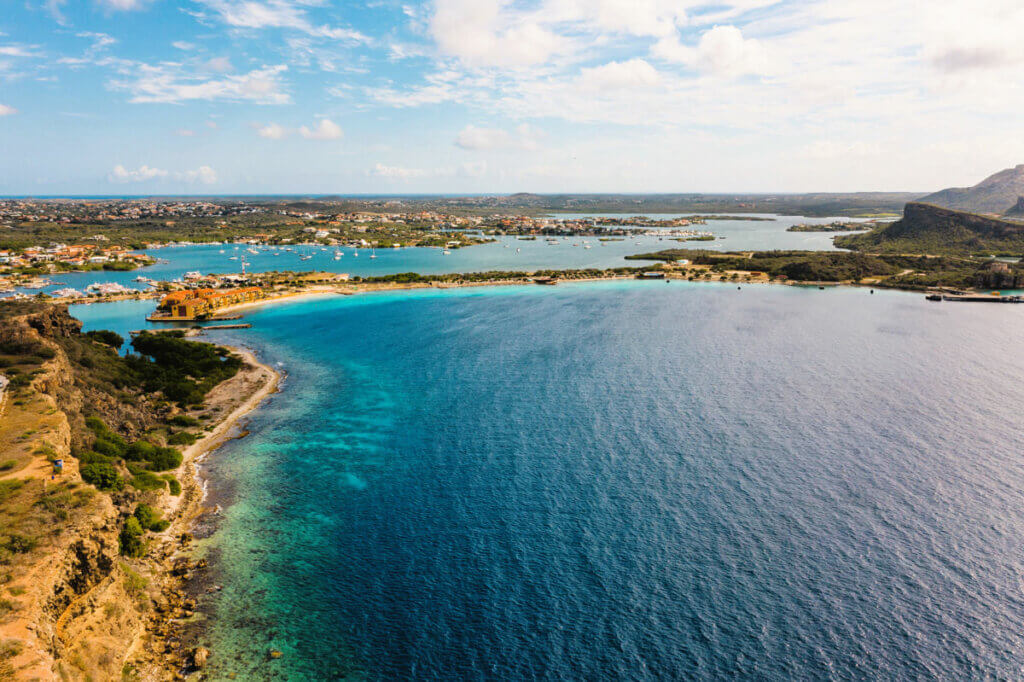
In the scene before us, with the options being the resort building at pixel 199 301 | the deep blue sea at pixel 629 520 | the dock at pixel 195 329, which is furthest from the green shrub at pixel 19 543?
the resort building at pixel 199 301

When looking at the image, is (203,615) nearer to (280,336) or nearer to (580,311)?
(280,336)

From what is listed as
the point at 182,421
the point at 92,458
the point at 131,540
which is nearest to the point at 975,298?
the point at 182,421

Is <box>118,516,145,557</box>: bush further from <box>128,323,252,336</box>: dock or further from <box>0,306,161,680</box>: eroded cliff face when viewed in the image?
<box>128,323,252,336</box>: dock

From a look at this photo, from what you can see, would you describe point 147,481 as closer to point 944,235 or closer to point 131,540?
point 131,540

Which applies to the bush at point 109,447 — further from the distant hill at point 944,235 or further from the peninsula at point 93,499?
the distant hill at point 944,235

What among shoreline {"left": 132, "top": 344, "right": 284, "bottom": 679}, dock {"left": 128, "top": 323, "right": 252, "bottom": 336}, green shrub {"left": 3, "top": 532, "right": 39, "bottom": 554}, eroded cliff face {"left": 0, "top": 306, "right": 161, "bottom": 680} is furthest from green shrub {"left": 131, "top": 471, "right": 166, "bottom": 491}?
dock {"left": 128, "top": 323, "right": 252, "bottom": 336}

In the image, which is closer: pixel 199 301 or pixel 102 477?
pixel 102 477

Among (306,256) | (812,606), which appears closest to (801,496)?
(812,606)
